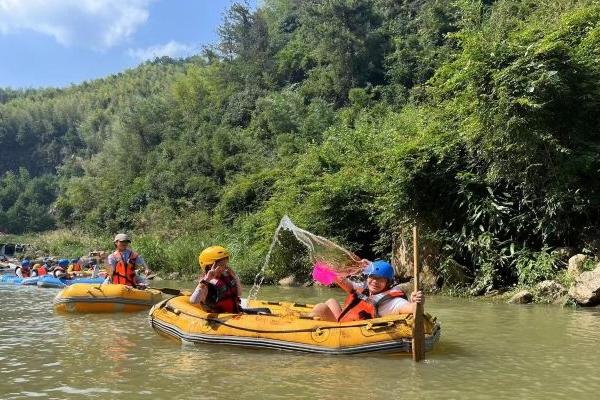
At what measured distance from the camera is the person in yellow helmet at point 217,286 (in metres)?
6.90

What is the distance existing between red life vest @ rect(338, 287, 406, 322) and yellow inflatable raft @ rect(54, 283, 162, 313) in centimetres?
462

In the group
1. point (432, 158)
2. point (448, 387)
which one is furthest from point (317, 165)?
point (448, 387)

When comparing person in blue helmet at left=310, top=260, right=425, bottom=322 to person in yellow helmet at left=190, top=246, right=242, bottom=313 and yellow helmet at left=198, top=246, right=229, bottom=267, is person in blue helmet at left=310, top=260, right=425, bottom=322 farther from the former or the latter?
yellow helmet at left=198, top=246, right=229, bottom=267

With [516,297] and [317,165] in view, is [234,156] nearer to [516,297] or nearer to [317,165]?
[317,165]

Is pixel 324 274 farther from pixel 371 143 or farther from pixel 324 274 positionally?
pixel 371 143

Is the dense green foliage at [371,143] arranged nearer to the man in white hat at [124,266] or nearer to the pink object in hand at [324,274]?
the pink object in hand at [324,274]

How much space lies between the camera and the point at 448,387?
479 cm

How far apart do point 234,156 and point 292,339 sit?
2591cm

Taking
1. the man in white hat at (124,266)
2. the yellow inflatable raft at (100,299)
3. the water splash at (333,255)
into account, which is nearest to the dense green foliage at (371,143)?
the water splash at (333,255)

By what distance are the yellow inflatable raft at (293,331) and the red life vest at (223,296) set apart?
17 cm

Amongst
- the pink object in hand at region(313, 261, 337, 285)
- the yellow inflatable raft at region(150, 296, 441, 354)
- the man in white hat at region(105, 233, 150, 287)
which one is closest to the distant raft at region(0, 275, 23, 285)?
the man in white hat at region(105, 233, 150, 287)

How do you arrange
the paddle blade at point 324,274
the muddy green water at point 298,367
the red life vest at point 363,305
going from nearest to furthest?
1. the muddy green water at point 298,367
2. the red life vest at point 363,305
3. the paddle blade at point 324,274

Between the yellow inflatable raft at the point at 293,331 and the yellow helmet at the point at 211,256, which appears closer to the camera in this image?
the yellow inflatable raft at the point at 293,331

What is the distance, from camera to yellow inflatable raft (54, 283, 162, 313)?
941 cm
